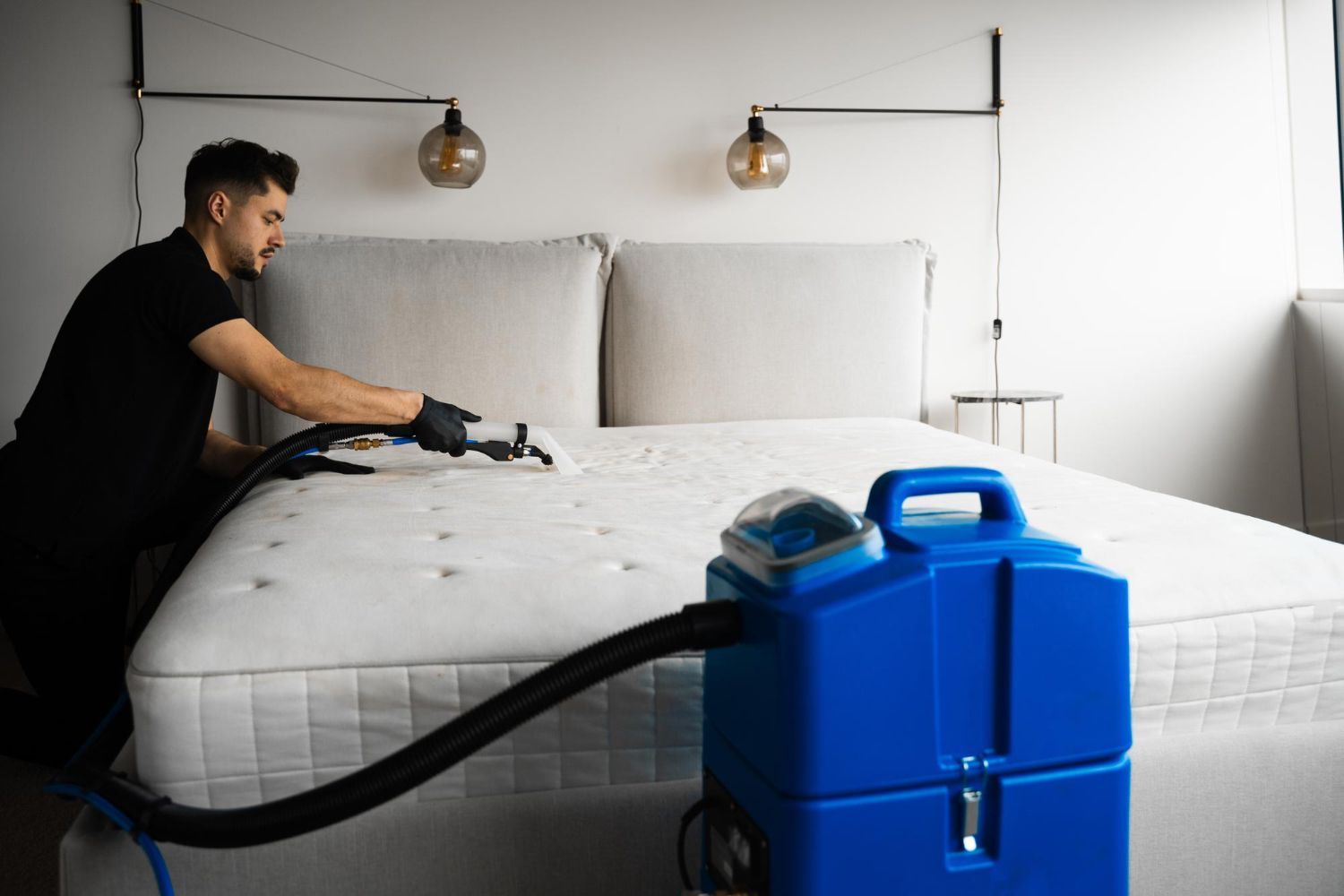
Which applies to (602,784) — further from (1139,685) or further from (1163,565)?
(1163,565)

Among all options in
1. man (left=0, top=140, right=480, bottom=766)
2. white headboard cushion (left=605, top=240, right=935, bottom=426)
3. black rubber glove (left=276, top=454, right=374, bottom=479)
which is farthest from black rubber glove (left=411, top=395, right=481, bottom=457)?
white headboard cushion (left=605, top=240, right=935, bottom=426)

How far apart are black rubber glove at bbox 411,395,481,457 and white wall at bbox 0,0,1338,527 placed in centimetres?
116

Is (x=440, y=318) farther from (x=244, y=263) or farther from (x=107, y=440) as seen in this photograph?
(x=107, y=440)

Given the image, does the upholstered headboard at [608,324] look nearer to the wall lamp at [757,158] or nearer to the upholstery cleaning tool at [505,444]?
the wall lamp at [757,158]

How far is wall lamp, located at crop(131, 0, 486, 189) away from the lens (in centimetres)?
282

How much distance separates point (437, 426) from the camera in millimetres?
2055

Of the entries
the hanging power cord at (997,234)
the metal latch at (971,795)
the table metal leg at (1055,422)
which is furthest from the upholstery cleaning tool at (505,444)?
the table metal leg at (1055,422)

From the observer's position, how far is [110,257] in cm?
291

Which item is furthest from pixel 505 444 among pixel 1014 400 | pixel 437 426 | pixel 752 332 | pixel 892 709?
pixel 1014 400

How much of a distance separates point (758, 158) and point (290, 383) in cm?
156

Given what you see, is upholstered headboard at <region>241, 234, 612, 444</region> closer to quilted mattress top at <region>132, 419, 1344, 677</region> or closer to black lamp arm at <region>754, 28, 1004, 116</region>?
quilted mattress top at <region>132, 419, 1344, 677</region>

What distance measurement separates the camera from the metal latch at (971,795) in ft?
2.92

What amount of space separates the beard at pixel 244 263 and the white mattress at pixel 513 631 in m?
0.75

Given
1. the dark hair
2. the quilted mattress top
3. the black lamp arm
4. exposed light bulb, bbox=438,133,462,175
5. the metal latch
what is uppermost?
the black lamp arm
